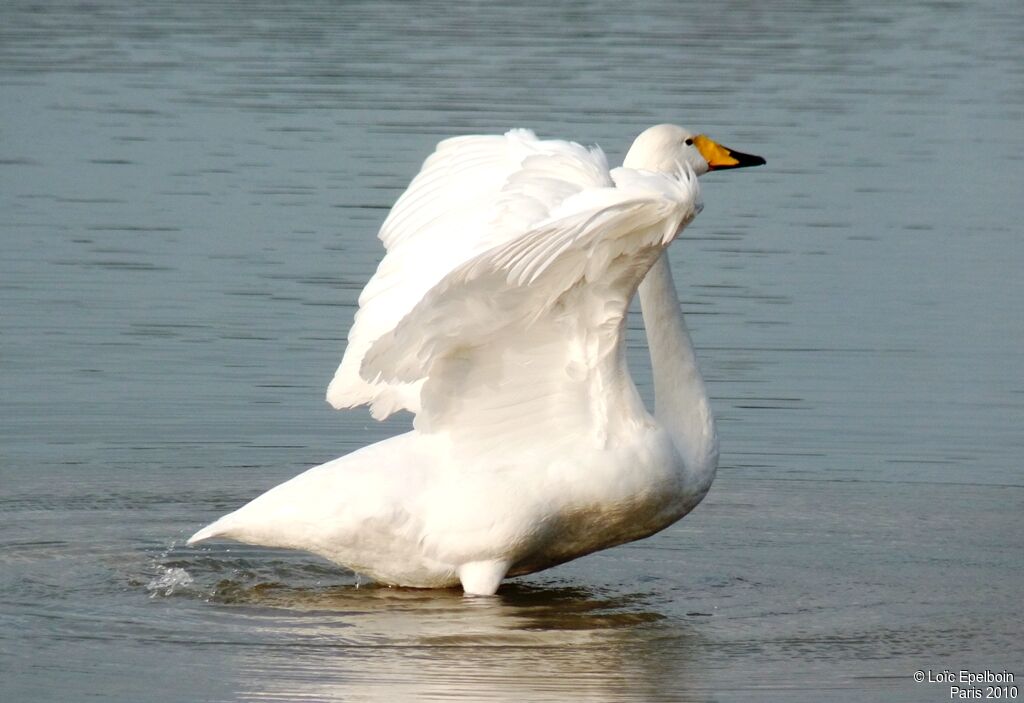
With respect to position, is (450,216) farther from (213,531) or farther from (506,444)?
(213,531)

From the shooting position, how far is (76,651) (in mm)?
8039

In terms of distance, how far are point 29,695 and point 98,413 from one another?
4.34m

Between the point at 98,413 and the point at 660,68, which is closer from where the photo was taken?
the point at 98,413

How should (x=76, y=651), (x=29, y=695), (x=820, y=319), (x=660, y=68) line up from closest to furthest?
1. (x=29, y=695)
2. (x=76, y=651)
3. (x=820, y=319)
4. (x=660, y=68)

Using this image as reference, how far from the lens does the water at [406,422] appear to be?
27.0 feet

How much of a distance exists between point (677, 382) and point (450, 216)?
1238 mm

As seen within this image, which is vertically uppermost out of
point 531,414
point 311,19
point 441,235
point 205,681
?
point 311,19

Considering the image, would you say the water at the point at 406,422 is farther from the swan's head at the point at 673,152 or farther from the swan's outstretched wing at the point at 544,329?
the swan's head at the point at 673,152

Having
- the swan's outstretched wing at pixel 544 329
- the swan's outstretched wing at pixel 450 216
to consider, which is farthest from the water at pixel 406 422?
the swan's outstretched wing at pixel 450 216

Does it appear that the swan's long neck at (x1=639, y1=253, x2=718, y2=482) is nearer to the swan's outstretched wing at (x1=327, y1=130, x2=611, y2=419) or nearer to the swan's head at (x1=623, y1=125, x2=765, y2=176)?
the swan's head at (x1=623, y1=125, x2=765, y2=176)

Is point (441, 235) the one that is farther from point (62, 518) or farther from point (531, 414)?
point (62, 518)

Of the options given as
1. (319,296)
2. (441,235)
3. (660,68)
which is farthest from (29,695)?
(660,68)

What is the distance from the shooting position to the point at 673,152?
9375mm

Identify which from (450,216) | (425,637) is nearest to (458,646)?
(425,637)
